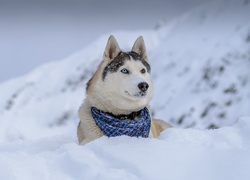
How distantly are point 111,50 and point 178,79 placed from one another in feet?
168

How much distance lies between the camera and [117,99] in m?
6.41

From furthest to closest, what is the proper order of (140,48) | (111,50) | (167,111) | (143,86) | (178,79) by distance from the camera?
(178,79), (167,111), (140,48), (111,50), (143,86)

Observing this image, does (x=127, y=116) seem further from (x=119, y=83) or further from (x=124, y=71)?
(x=124, y=71)

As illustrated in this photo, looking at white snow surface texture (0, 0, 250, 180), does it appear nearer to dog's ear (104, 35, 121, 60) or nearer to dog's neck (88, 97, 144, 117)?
dog's neck (88, 97, 144, 117)

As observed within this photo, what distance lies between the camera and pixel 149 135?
263 inches

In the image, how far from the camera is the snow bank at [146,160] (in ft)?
14.3

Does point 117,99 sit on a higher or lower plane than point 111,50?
lower


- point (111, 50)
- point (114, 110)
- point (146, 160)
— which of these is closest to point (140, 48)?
point (111, 50)

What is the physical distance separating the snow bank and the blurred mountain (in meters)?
17.7

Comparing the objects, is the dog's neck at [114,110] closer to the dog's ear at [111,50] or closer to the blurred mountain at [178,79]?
A: the dog's ear at [111,50]

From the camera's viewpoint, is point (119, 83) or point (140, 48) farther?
point (140, 48)

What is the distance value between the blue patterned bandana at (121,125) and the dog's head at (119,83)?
0.14m

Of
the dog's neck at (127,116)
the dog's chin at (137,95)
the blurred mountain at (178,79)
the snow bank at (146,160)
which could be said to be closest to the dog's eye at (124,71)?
the dog's chin at (137,95)

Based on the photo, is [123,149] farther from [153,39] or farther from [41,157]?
[153,39]
